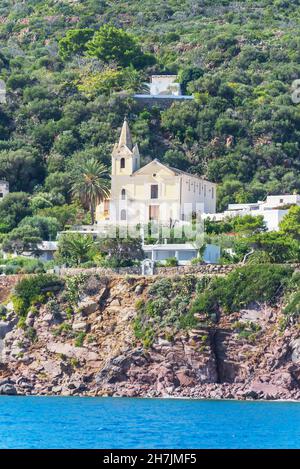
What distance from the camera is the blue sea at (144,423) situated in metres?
56.2

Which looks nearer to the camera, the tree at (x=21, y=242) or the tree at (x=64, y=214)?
the tree at (x=21, y=242)

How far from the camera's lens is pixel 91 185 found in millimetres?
95938

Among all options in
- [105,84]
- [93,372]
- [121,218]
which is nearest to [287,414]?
[93,372]

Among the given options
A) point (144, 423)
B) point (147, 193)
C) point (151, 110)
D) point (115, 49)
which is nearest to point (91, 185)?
point (147, 193)

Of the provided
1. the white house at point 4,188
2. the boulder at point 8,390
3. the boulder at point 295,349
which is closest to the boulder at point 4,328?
the boulder at point 8,390

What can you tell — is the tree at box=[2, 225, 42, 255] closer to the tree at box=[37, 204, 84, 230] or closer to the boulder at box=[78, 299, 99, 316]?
the tree at box=[37, 204, 84, 230]

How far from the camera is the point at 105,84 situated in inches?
4508

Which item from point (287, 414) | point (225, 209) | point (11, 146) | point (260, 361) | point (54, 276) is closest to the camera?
point (287, 414)

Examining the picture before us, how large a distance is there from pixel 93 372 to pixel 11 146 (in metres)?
33.4

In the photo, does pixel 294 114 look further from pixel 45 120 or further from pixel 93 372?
pixel 93 372

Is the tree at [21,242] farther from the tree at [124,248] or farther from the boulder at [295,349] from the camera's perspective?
the boulder at [295,349]

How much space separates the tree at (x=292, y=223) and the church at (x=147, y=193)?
658 cm

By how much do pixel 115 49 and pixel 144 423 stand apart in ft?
201

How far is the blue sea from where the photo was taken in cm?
5625
